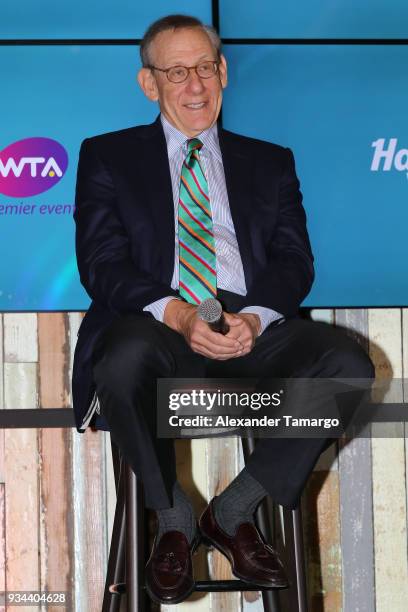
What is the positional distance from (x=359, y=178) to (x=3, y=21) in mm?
1103

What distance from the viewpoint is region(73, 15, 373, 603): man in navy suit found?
1.94m

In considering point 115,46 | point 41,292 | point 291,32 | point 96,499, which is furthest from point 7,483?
point 291,32

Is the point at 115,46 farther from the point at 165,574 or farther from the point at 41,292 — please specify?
the point at 165,574

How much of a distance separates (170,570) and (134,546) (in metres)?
0.13

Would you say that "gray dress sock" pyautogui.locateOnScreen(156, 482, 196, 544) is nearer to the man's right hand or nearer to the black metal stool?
the black metal stool

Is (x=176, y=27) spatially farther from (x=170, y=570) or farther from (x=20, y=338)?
(x=170, y=570)

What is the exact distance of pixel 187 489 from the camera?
2.88 metres

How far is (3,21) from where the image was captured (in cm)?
271

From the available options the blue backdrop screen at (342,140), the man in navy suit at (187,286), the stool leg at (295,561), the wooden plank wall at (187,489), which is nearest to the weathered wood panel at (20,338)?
the wooden plank wall at (187,489)

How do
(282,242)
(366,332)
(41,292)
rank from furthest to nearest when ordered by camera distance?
(366,332) → (41,292) → (282,242)

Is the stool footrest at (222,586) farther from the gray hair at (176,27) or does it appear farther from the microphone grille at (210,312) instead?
the gray hair at (176,27)

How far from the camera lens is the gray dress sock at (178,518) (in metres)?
2.00

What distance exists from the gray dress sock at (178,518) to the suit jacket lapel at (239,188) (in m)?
0.54

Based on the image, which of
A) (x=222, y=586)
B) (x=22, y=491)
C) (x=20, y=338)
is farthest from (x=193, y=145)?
(x=22, y=491)
